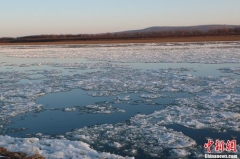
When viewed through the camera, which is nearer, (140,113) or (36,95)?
(140,113)

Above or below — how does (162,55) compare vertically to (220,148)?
above

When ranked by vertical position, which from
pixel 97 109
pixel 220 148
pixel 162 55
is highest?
pixel 162 55

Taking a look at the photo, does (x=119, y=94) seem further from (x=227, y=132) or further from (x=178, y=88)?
(x=227, y=132)

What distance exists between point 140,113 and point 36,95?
445 cm

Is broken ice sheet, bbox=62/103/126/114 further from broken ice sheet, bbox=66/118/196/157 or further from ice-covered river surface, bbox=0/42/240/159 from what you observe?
broken ice sheet, bbox=66/118/196/157

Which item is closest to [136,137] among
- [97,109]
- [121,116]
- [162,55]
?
[121,116]

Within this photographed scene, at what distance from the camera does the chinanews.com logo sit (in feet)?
17.6

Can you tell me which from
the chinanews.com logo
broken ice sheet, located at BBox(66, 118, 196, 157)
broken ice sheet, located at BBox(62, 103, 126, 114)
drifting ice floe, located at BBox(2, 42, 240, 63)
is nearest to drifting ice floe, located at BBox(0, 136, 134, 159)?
broken ice sheet, located at BBox(66, 118, 196, 157)

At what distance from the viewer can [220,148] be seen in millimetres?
5656

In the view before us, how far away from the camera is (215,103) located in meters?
8.81

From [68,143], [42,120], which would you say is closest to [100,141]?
[68,143]

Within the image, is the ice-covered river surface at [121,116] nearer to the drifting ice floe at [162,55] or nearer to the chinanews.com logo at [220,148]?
the chinanews.com logo at [220,148]

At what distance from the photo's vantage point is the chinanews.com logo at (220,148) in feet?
17.6

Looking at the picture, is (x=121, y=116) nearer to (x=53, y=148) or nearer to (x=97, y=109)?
(x=97, y=109)
